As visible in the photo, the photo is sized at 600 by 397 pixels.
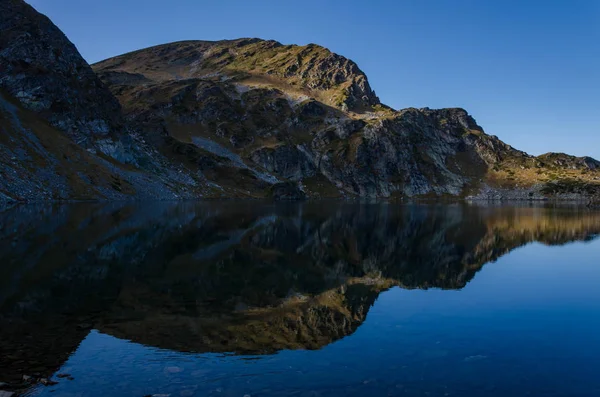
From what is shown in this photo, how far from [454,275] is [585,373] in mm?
24049

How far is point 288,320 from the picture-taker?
26.1m

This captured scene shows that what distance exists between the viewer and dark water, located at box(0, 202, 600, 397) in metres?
17.2

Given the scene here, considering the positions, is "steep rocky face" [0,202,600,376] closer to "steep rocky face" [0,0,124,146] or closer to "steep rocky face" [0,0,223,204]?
"steep rocky face" [0,0,223,204]

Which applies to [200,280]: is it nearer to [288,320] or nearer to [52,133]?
→ [288,320]

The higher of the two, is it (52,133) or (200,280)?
(52,133)

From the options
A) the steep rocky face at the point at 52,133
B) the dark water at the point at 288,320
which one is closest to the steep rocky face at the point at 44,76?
the steep rocky face at the point at 52,133

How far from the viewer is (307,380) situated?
17219mm

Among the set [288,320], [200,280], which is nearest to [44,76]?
[200,280]

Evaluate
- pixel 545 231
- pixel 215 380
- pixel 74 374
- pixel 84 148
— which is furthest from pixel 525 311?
pixel 84 148

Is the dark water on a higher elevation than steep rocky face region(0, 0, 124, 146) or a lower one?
lower

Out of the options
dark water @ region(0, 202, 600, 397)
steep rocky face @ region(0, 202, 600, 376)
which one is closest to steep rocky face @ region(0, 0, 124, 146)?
steep rocky face @ region(0, 202, 600, 376)

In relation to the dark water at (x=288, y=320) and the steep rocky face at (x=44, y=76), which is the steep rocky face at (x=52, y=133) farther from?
the dark water at (x=288, y=320)

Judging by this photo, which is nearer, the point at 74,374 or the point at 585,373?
the point at 74,374

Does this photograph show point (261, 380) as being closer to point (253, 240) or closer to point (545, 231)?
point (253, 240)
